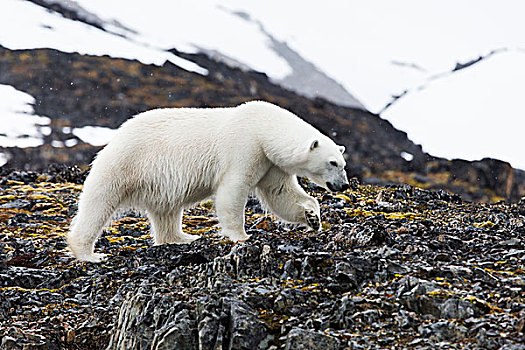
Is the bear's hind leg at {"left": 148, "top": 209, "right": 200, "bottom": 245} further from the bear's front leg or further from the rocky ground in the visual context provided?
the bear's front leg

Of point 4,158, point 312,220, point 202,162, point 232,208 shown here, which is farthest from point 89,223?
point 4,158

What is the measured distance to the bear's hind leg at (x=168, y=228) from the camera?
9625 mm

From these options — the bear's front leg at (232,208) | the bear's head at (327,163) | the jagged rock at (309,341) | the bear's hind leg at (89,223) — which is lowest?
the bear's hind leg at (89,223)

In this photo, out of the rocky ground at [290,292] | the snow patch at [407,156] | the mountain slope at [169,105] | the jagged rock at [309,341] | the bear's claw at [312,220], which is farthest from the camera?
the snow patch at [407,156]

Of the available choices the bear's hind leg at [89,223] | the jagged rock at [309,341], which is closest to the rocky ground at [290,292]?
the jagged rock at [309,341]

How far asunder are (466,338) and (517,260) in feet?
6.21

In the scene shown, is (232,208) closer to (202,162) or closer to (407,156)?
(202,162)

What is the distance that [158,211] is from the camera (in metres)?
9.50

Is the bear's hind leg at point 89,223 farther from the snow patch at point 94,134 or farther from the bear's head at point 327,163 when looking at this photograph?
the snow patch at point 94,134

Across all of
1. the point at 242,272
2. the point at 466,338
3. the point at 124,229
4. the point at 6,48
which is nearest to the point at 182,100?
the point at 6,48

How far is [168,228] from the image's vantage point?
967 cm

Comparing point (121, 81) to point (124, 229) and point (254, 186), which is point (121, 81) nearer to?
point (124, 229)

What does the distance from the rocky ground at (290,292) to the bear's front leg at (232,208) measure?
1.47 feet

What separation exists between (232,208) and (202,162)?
85 centimetres
